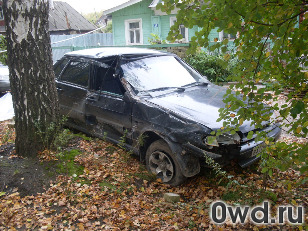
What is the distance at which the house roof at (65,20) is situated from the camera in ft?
107

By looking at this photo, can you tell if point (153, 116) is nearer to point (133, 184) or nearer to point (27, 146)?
point (133, 184)

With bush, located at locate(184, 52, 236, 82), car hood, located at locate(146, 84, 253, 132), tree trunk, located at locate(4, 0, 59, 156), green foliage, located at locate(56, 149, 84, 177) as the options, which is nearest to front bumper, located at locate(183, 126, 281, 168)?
car hood, located at locate(146, 84, 253, 132)

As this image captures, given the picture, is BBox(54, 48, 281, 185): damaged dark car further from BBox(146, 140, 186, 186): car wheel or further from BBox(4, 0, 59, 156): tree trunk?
BBox(4, 0, 59, 156): tree trunk

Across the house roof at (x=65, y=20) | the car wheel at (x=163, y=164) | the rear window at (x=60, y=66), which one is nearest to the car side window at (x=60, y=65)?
the rear window at (x=60, y=66)

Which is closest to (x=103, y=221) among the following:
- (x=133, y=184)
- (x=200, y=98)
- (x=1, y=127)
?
(x=133, y=184)

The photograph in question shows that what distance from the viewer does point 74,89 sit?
5.60m

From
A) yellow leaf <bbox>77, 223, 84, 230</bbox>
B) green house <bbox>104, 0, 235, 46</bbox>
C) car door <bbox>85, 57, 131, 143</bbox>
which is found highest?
green house <bbox>104, 0, 235, 46</bbox>

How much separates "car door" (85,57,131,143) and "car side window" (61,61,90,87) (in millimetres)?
237

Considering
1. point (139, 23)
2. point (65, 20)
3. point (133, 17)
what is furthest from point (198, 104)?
point (65, 20)

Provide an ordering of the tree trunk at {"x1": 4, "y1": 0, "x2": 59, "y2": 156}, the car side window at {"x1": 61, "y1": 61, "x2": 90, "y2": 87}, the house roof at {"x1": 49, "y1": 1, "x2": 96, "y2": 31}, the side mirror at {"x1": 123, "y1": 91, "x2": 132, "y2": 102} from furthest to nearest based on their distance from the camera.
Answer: the house roof at {"x1": 49, "y1": 1, "x2": 96, "y2": 31} < the car side window at {"x1": 61, "y1": 61, "x2": 90, "y2": 87} < the side mirror at {"x1": 123, "y1": 91, "x2": 132, "y2": 102} < the tree trunk at {"x1": 4, "y1": 0, "x2": 59, "y2": 156}

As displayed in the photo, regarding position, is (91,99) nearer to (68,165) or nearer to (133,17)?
(68,165)

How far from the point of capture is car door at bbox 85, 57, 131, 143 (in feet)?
15.3

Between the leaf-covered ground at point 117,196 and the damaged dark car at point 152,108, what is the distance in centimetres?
34

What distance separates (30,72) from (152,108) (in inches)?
78.2
